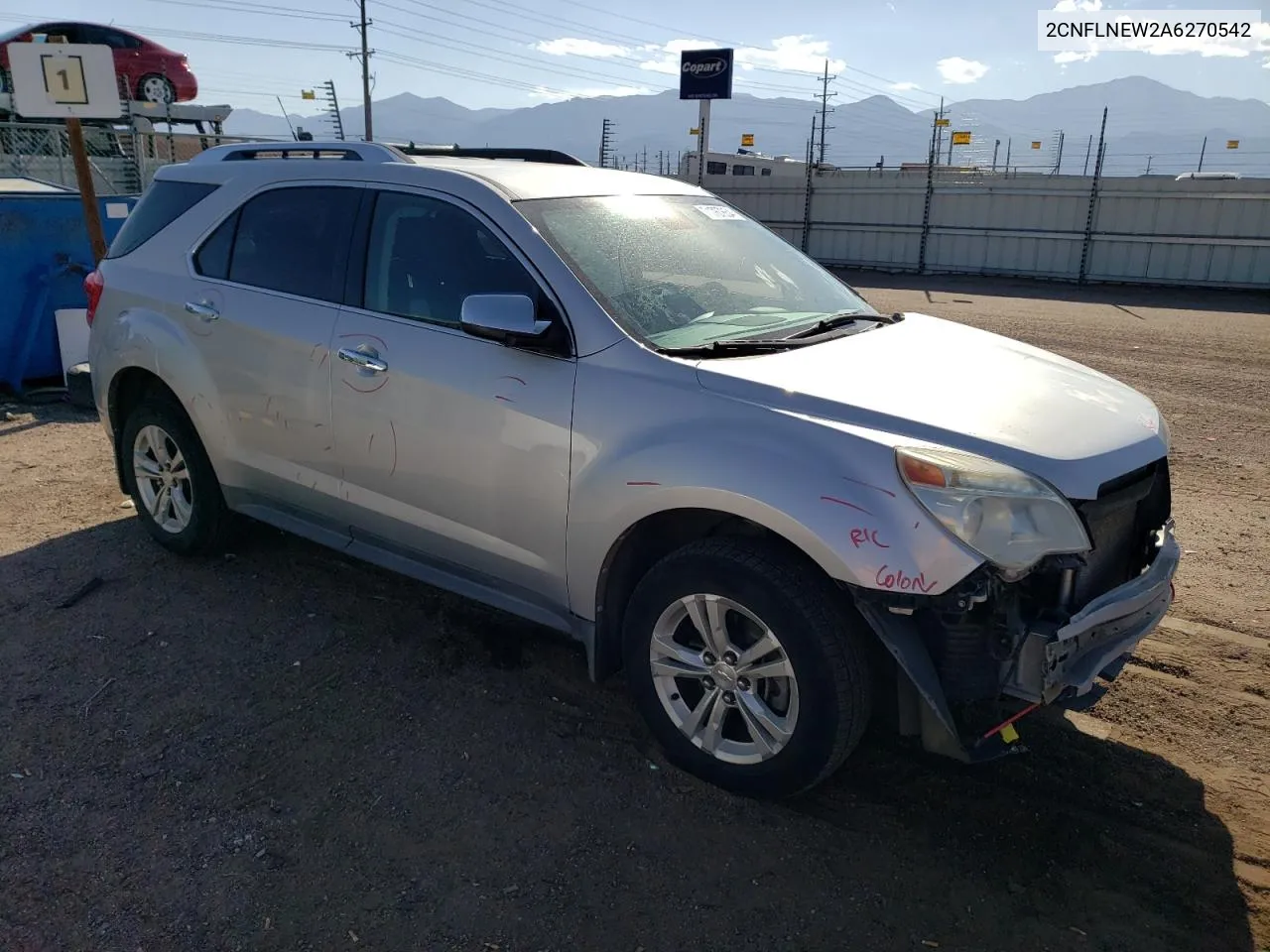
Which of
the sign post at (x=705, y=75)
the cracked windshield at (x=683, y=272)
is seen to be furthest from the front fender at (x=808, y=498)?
the sign post at (x=705, y=75)

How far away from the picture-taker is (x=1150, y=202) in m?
19.2

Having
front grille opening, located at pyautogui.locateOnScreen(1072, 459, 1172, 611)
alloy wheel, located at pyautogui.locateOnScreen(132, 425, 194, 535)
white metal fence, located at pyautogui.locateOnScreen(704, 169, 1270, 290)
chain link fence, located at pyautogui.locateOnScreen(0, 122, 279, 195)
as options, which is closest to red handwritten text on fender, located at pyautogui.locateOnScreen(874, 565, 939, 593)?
front grille opening, located at pyautogui.locateOnScreen(1072, 459, 1172, 611)

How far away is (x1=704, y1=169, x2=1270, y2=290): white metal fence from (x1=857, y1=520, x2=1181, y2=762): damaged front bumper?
60.7ft

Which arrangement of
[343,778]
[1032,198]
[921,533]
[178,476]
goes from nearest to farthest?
Answer: [921,533] < [343,778] < [178,476] < [1032,198]

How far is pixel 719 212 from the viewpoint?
4281 millimetres

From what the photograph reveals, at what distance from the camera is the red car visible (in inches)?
743

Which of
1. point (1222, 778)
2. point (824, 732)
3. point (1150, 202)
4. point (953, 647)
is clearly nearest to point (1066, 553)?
point (953, 647)

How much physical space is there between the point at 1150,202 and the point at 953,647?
19909 millimetres

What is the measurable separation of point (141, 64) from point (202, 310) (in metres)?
18.7

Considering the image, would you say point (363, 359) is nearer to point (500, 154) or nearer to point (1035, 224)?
point (500, 154)

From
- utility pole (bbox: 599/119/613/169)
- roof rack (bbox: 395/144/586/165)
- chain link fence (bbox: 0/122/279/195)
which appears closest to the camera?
roof rack (bbox: 395/144/586/165)

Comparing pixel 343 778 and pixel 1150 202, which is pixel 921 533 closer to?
pixel 343 778

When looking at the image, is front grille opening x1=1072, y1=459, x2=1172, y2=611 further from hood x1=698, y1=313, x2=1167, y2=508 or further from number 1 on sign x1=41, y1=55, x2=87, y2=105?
number 1 on sign x1=41, y1=55, x2=87, y2=105

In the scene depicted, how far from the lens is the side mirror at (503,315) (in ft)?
10.2
